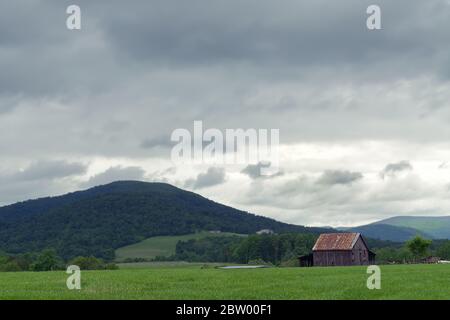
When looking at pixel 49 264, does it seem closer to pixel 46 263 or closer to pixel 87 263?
pixel 46 263

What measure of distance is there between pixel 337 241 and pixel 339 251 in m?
2.39

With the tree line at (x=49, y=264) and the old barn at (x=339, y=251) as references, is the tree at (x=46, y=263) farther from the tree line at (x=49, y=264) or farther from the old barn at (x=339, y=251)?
the old barn at (x=339, y=251)

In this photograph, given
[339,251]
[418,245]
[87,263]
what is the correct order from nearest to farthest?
[339,251] → [418,245] → [87,263]

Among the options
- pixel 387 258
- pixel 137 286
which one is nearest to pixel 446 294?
pixel 137 286

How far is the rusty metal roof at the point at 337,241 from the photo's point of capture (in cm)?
11244

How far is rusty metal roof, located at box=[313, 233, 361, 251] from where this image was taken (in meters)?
112

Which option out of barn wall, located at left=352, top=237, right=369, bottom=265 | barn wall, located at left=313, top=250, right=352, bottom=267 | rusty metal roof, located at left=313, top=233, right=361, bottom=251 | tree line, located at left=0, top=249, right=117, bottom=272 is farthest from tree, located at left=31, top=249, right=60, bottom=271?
barn wall, located at left=352, top=237, right=369, bottom=265

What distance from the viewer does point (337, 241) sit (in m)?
114

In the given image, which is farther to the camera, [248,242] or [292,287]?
[248,242]

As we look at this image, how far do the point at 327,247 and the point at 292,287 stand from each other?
268 ft

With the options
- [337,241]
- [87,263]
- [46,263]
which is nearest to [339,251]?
[337,241]
